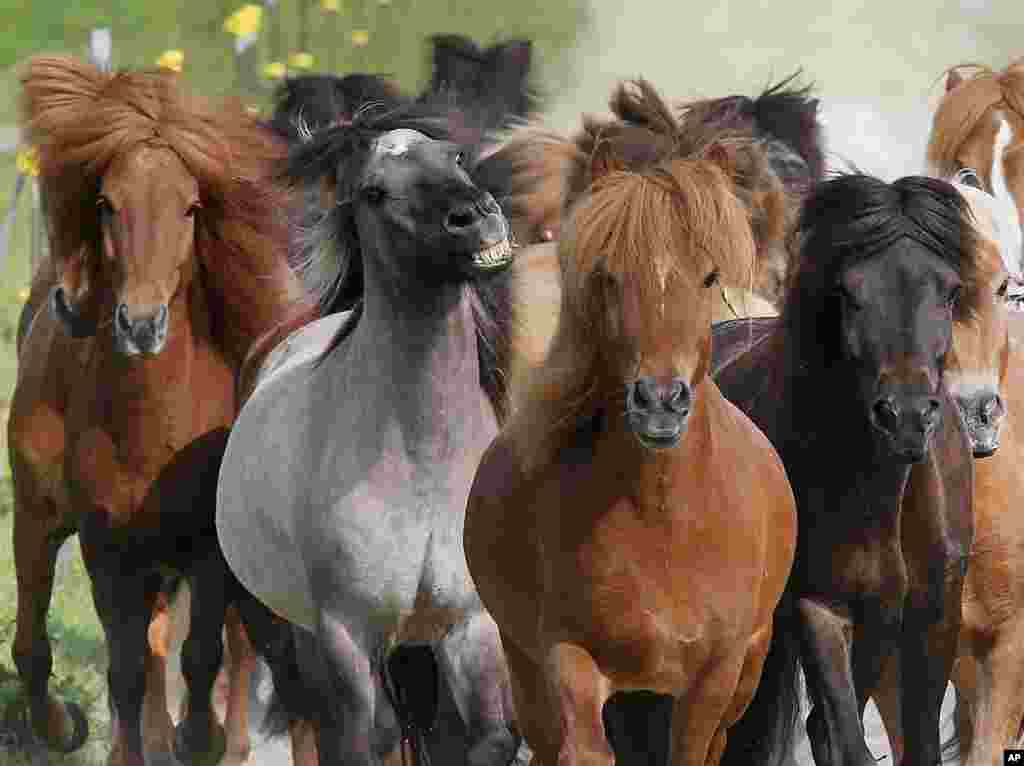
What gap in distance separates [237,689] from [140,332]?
187cm

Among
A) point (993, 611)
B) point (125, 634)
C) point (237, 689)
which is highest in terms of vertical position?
point (993, 611)

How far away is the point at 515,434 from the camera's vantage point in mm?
6301

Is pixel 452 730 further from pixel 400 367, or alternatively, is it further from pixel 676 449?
pixel 676 449

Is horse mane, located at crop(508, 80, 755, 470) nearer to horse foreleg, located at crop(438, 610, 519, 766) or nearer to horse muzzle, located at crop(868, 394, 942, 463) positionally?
horse muzzle, located at crop(868, 394, 942, 463)

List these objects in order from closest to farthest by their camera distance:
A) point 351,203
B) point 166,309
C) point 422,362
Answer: point 422,362 → point 351,203 → point 166,309

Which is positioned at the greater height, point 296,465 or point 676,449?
point 676,449

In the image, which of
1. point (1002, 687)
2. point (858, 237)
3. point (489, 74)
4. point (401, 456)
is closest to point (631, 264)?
point (858, 237)

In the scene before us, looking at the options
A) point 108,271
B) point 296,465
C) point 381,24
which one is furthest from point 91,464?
point 381,24

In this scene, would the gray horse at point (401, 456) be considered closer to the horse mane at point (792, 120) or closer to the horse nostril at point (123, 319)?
the horse nostril at point (123, 319)

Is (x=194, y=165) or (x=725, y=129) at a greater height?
(x=725, y=129)

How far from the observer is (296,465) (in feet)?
23.3

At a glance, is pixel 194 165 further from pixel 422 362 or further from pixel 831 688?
pixel 831 688

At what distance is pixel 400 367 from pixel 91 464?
1.57m

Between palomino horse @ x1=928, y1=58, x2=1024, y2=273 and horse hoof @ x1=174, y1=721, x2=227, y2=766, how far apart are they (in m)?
3.15
